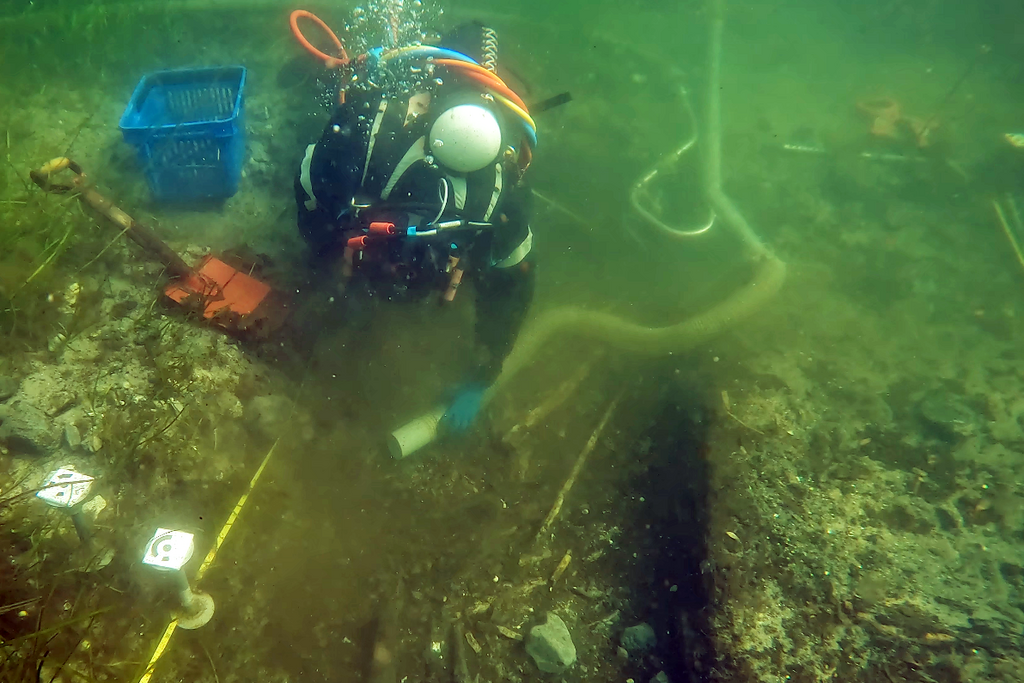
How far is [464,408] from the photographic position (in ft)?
11.8

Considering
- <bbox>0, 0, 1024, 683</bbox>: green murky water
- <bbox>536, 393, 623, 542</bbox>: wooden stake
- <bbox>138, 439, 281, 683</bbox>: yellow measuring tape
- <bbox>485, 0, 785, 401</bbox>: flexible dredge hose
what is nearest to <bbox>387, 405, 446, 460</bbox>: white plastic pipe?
<bbox>0, 0, 1024, 683</bbox>: green murky water

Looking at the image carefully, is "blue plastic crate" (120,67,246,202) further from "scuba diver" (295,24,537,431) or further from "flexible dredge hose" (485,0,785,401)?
"flexible dredge hose" (485,0,785,401)

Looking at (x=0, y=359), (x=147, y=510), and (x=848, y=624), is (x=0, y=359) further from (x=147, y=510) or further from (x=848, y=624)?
(x=848, y=624)

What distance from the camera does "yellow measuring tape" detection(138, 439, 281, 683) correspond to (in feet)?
7.84

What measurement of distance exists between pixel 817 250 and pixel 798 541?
316 centimetres

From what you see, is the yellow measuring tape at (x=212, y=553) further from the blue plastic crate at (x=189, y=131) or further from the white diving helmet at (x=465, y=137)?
the blue plastic crate at (x=189, y=131)

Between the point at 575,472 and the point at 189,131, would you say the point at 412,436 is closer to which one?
the point at 575,472

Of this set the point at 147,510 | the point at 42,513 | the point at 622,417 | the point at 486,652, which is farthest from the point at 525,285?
the point at 42,513

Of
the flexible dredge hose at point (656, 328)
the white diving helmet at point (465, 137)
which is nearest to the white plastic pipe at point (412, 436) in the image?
the flexible dredge hose at point (656, 328)

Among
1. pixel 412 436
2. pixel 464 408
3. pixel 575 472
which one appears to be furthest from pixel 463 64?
pixel 575 472

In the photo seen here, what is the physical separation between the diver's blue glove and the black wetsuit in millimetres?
105

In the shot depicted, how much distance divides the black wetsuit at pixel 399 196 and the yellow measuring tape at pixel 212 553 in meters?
1.49

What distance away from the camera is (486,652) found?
279 centimetres

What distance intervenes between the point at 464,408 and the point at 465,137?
1779mm
